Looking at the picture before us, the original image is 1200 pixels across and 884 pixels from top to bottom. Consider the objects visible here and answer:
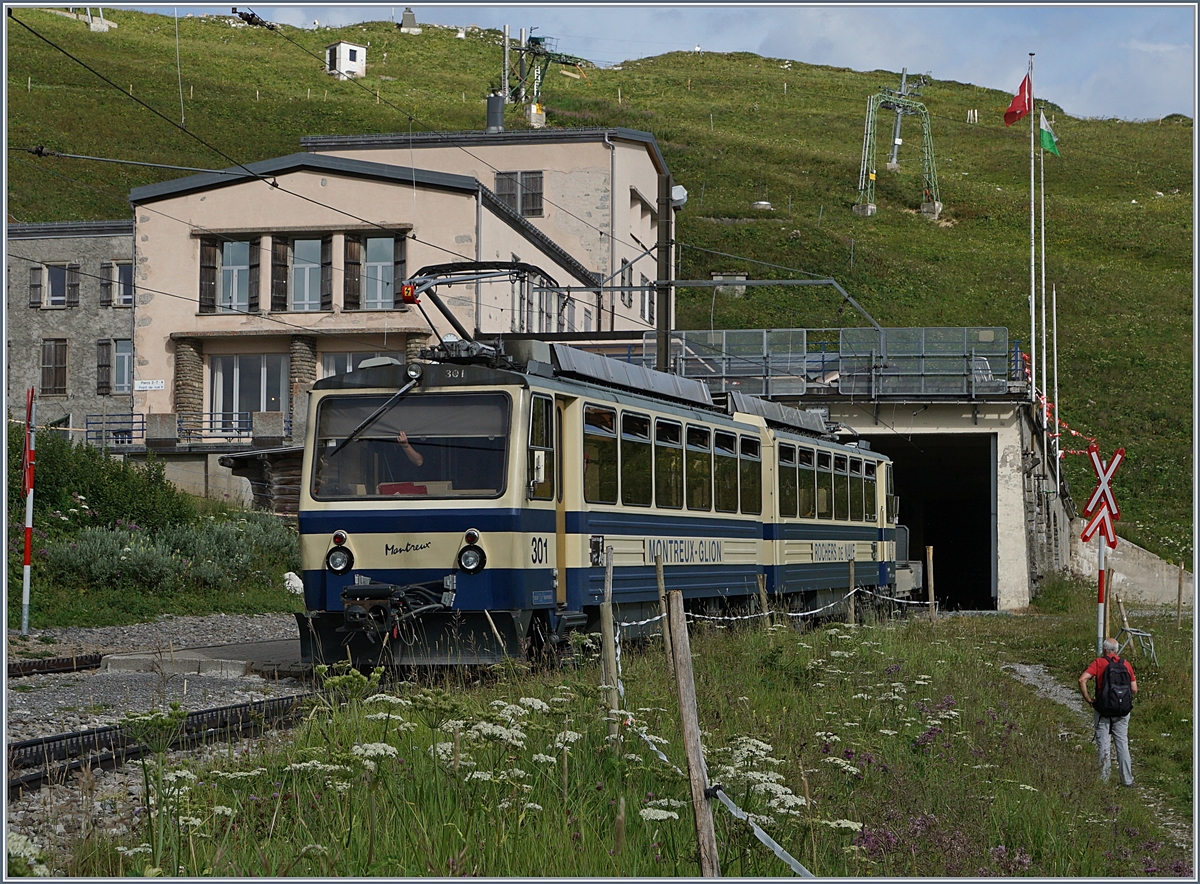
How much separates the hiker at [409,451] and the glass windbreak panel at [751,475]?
6.37 m

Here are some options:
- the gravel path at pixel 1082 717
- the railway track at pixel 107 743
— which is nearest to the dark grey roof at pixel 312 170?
the gravel path at pixel 1082 717

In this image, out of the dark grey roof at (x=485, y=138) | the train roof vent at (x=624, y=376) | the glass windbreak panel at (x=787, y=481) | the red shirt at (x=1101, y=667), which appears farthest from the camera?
the dark grey roof at (x=485, y=138)

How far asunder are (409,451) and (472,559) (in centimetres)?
124

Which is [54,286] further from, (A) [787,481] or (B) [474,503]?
(B) [474,503]

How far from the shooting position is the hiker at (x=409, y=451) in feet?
44.9

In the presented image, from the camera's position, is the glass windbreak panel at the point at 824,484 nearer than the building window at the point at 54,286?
Yes

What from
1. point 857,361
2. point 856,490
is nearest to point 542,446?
point 856,490

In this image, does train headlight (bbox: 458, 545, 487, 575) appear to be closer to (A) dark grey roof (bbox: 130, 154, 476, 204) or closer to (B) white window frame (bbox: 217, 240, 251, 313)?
(A) dark grey roof (bbox: 130, 154, 476, 204)

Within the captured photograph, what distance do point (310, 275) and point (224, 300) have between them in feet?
8.90

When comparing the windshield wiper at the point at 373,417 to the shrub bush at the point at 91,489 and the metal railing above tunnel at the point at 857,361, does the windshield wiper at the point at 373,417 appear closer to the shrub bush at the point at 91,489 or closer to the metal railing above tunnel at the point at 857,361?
the shrub bush at the point at 91,489

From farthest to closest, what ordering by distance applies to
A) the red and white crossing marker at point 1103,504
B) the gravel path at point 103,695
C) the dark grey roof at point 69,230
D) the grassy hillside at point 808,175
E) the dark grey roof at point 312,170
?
the grassy hillside at point 808,175 → the dark grey roof at point 69,230 → the dark grey roof at point 312,170 → the red and white crossing marker at point 1103,504 → the gravel path at point 103,695

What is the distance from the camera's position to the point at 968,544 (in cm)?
5266

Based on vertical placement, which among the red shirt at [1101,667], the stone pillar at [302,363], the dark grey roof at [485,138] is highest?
the dark grey roof at [485,138]

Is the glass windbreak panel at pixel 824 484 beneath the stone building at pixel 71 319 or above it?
beneath
